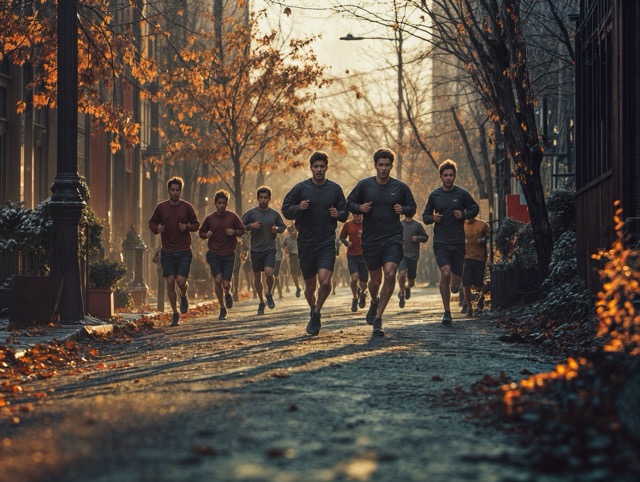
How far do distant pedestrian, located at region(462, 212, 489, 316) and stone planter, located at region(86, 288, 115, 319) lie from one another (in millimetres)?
5894

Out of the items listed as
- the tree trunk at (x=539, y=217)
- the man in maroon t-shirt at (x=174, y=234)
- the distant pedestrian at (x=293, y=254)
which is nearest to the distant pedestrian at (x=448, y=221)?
the tree trunk at (x=539, y=217)

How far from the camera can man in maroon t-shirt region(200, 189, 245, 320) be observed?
17.9 m

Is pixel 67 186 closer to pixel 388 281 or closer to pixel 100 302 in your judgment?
pixel 100 302

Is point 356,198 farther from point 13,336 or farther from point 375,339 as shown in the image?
point 13,336

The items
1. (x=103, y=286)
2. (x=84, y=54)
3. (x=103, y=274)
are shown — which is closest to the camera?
(x=103, y=274)

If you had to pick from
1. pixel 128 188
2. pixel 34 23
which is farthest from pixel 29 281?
pixel 128 188

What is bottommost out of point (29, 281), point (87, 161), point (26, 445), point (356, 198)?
point (26, 445)

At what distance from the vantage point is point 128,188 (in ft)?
108

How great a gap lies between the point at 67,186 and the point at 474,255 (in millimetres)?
7701

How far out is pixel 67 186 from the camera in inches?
544

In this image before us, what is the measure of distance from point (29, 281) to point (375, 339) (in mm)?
4509

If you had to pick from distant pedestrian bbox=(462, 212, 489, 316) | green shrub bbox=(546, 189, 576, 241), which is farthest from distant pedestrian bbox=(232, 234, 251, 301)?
green shrub bbox=(546, 189, 576, 241)

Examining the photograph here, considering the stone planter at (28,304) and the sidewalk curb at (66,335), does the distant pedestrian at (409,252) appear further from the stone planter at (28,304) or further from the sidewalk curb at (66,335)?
the stone planter at (28,304)

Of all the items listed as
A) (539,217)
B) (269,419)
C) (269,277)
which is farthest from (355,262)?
(269,419)
